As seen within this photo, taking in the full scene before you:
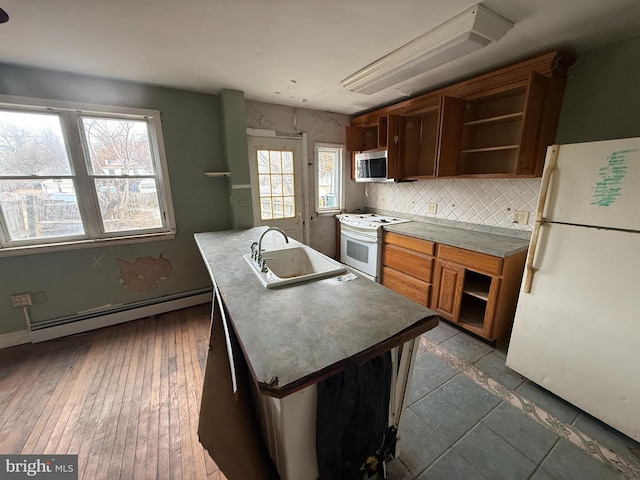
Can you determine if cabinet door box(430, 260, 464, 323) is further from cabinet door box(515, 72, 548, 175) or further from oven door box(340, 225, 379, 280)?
cabinet door box(515, 72, 548, 175)

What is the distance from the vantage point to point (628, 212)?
1.24 metres

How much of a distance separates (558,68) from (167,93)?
3391mm

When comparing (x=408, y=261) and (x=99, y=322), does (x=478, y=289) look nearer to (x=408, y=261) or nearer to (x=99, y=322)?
(x=408, y=261)

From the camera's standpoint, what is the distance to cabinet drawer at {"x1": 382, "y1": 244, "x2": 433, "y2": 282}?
99.0 inches

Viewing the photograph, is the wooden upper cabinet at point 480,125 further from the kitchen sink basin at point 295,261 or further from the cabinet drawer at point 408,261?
the kitchen sink basin at point 295,261

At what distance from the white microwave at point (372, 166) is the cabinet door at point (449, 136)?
71cm

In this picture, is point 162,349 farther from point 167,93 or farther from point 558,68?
point 558,68

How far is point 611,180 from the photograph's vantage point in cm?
128

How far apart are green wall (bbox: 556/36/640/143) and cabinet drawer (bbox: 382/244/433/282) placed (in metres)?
1.45

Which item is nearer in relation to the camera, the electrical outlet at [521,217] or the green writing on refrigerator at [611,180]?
the green writing on refrigerator at [611,180]

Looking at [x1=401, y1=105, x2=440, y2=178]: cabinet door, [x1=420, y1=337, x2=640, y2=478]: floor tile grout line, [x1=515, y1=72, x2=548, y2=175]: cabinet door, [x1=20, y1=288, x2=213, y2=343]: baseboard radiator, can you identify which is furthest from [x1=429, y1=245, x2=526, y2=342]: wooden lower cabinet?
[x1=20, y1=288, x2=213, y2=343]: baseboard radiator

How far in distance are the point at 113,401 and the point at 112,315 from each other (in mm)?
1211

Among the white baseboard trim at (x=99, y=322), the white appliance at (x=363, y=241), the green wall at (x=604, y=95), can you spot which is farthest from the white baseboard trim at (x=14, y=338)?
the green wall at (x=604, y=95)

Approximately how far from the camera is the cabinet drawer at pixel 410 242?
2466 mm
